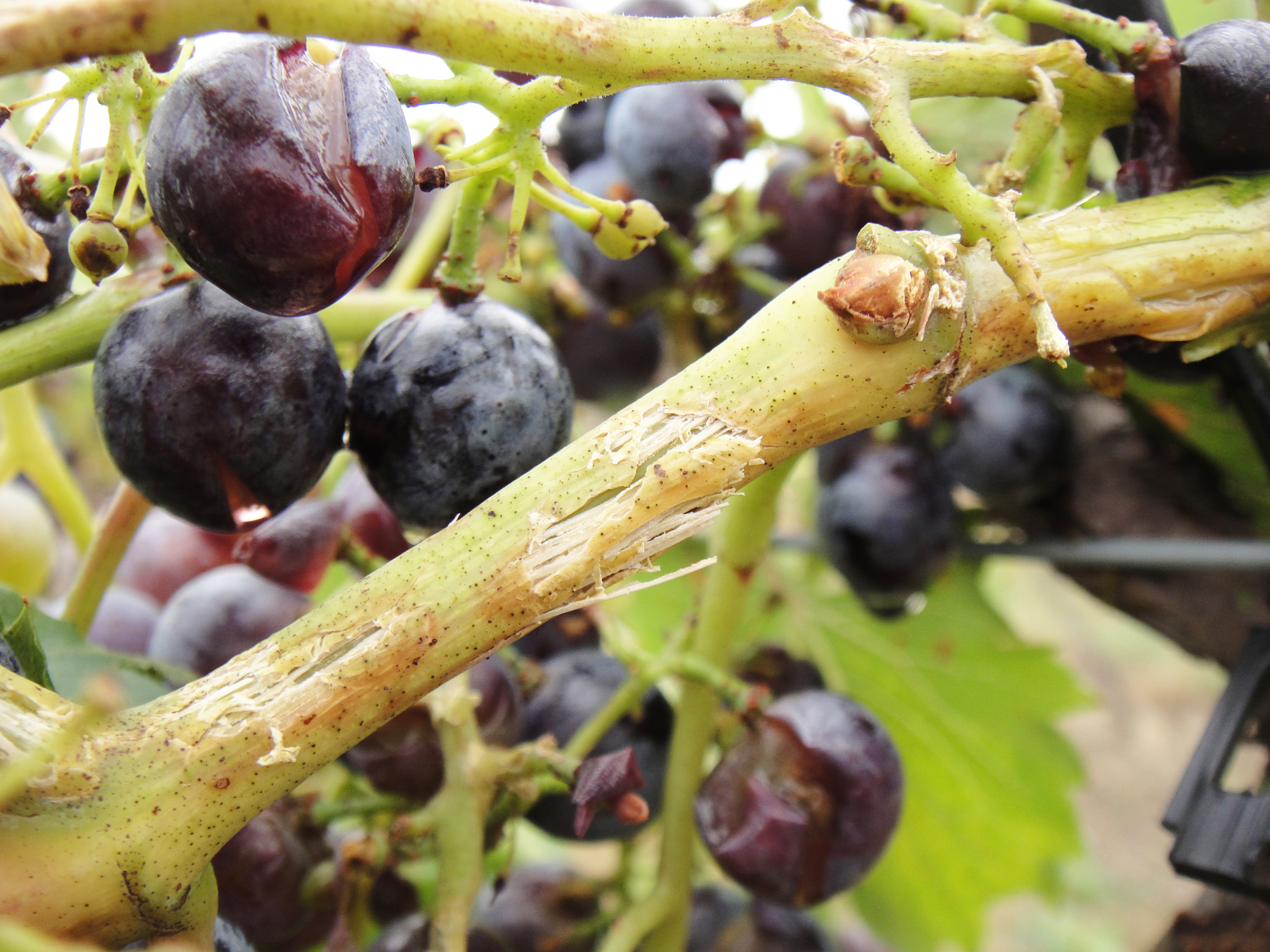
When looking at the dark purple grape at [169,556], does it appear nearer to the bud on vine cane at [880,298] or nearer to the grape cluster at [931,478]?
the grape cluster at [931,478]

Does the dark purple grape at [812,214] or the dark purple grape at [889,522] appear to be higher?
the dark purple grape at [812,214]

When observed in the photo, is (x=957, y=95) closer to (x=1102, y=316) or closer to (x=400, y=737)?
(x=1102, y=316)

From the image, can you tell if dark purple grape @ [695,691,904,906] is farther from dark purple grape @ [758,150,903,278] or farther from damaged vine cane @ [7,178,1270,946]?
dark purple grape @ [758,150,903,278]

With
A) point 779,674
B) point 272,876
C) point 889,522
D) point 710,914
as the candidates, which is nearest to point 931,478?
point 889,522

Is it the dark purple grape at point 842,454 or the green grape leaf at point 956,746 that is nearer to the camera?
the dark purple grape at point 842,454

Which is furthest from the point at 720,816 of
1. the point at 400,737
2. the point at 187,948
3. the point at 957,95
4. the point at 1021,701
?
the point at 1021,701

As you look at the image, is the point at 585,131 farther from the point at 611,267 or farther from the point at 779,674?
the point at 779,674

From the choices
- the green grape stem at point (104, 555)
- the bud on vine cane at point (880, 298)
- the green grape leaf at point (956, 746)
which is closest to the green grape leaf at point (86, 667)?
the green grape stem at point (104, 555)
